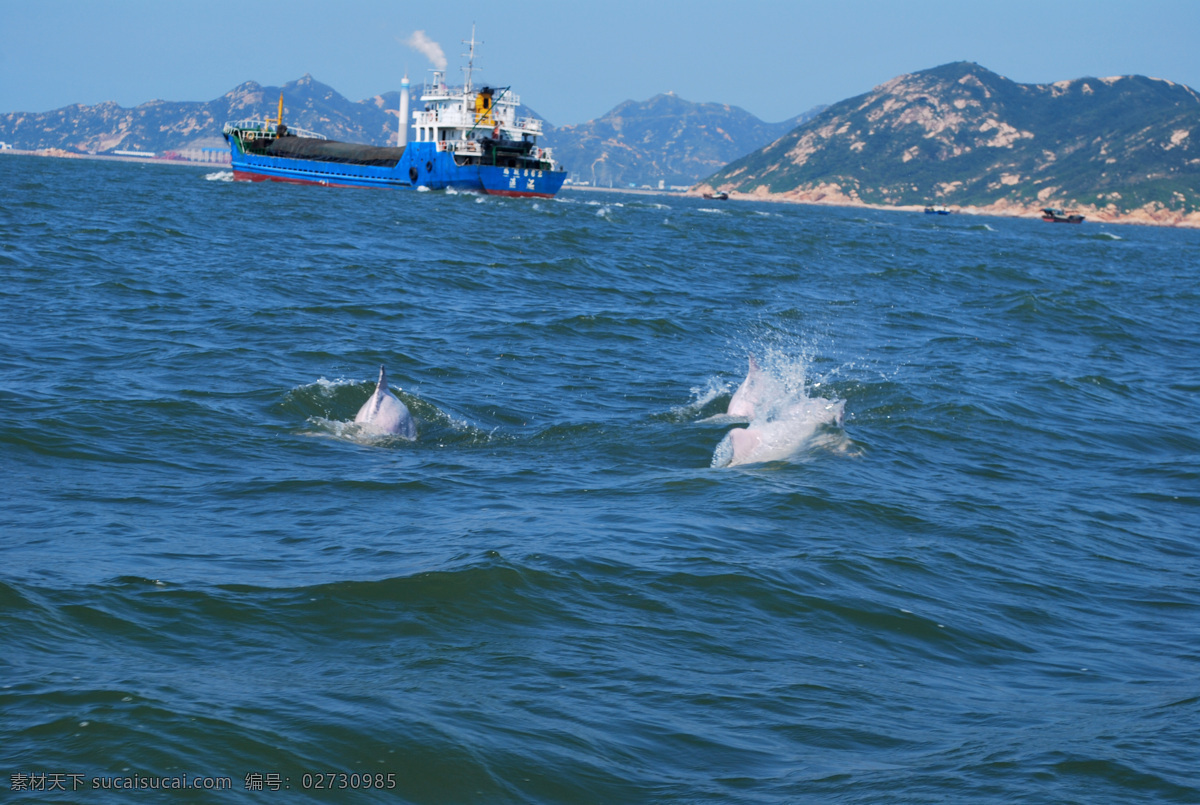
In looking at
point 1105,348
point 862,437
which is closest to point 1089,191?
point 1105,348

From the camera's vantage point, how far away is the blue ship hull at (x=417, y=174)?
216 feet

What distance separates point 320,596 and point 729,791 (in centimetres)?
293

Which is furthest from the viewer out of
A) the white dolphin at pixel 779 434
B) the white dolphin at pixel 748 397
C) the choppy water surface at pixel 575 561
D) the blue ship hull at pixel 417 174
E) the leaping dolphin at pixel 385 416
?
the blue ship hull at pixel 417 174

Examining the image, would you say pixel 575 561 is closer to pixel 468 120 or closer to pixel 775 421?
pixel 775 421

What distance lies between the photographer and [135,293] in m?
17.9

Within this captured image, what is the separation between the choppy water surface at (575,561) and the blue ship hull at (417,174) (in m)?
48.5

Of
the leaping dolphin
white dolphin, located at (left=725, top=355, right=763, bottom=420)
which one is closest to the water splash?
white dolphin, located at (left=725, top=355, right=763, bottom=420)

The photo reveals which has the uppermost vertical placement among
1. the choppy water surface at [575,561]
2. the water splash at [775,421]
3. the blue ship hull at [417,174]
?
the blue ship hull at [417,174]

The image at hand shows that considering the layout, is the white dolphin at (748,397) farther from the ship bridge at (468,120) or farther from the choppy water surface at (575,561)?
the ship bridge at (468,120)

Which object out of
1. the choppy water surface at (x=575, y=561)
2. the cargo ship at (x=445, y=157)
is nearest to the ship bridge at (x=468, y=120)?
the cargo ship at (x=445, y=157)

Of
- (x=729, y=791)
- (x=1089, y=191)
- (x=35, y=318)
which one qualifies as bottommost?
(x=729, y=791)

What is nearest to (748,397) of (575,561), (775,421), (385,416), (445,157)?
(775,421)

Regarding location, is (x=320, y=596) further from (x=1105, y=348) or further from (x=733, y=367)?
(x=1105, y=348)

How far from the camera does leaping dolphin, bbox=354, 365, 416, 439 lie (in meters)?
10.7
